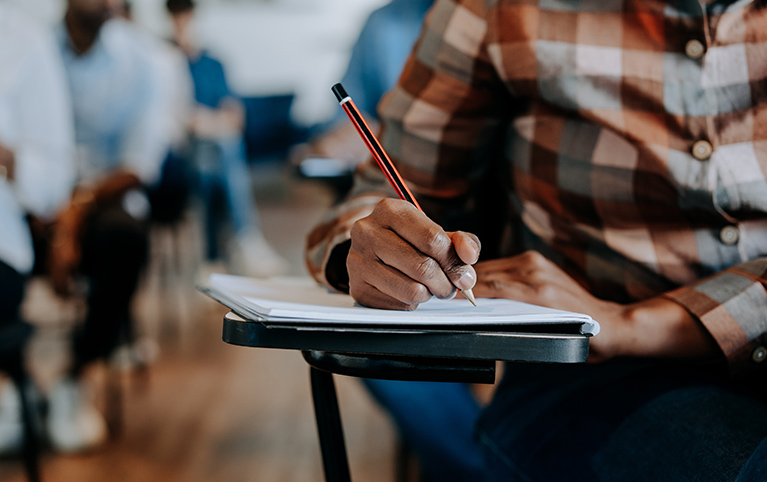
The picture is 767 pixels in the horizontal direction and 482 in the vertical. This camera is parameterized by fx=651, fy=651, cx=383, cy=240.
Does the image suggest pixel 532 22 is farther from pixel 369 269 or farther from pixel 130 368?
pixel 130 368

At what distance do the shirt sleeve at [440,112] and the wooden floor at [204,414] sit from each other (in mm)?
968

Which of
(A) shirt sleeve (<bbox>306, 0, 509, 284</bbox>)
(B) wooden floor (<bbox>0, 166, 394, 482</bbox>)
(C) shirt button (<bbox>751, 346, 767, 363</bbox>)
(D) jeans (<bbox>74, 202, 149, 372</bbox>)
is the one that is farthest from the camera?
(D) jeans (<bbox>74, 202, 149, 372</bbox>)

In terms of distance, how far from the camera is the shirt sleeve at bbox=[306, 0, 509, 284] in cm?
72

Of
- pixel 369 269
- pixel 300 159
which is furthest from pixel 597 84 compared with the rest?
pixel 300 159

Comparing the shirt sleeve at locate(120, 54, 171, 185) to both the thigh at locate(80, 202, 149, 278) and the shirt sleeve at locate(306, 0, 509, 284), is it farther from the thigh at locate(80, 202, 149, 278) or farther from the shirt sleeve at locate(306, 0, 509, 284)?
the shirt sleeve at locate(306, 0, 509, 284)

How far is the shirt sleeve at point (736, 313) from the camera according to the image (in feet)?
1.93

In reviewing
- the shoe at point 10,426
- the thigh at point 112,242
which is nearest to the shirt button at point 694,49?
the shoe at point 10,426

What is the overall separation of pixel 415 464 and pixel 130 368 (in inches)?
43.8

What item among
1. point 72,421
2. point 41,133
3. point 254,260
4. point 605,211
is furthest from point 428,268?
point 254,260

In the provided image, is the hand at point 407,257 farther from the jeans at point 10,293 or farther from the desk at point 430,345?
the jeans at point 10,293

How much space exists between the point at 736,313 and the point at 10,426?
1.68 metres

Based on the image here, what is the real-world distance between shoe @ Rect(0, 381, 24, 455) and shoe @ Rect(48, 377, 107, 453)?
0.25 ft

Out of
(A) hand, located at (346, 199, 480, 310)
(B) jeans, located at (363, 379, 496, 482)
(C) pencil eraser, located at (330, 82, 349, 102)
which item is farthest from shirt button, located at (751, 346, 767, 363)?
(B) jeans, located at (363, 379, 496, 482)

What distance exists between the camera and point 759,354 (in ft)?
1.98
